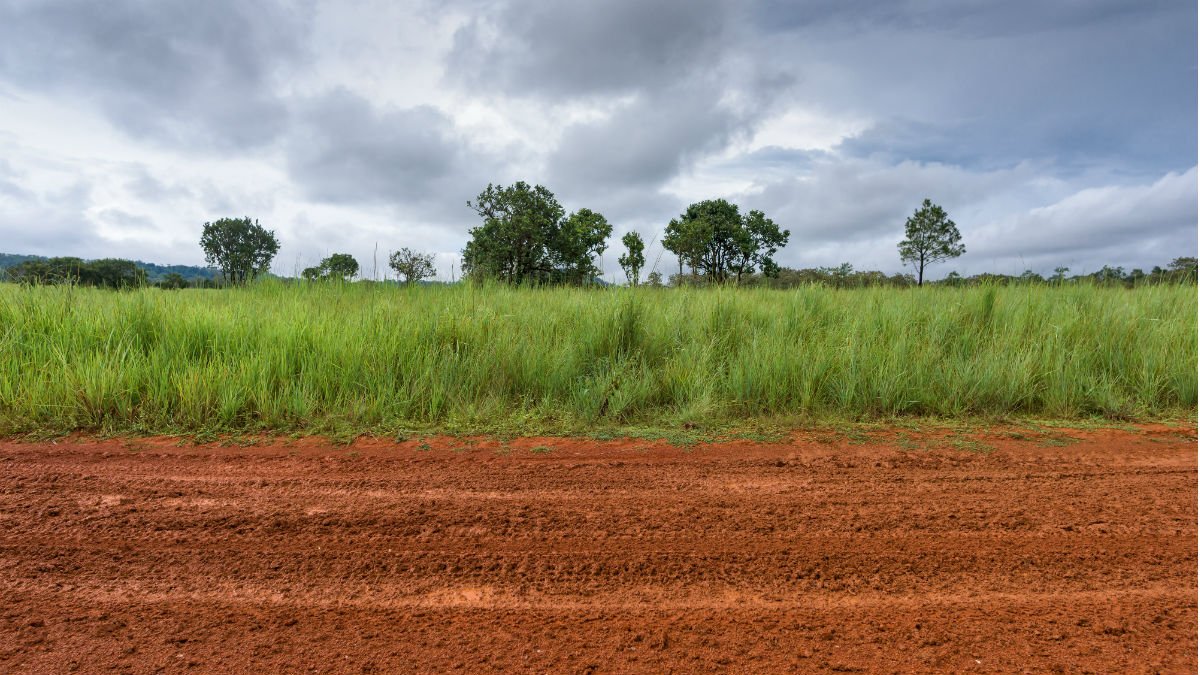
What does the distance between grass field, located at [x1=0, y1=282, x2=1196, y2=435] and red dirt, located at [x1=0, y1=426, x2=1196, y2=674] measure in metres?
0.82

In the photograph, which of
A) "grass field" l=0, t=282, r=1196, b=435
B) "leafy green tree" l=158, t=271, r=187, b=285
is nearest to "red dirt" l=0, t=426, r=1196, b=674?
"grass field" l=0, t=282, r=1196, b=435

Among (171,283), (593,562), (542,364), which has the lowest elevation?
(593,562)

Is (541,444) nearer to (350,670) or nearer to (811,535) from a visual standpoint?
(811,535)

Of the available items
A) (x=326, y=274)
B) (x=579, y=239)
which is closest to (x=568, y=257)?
(x=579, y=239)

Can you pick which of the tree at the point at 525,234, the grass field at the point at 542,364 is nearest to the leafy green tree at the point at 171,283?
the grass field at the point at 542,364

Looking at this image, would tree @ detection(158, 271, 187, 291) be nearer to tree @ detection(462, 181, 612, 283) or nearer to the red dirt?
the red dirt

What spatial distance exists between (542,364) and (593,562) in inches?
120

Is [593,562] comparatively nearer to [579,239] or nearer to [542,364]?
[542,364]

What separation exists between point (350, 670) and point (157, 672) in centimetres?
61

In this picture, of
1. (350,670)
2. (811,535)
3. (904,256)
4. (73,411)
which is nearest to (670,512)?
(811,535)

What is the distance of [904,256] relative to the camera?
158 ft

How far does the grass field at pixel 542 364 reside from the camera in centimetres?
470

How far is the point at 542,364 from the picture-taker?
544 cm

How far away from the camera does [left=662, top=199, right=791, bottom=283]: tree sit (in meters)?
A: 44.6
